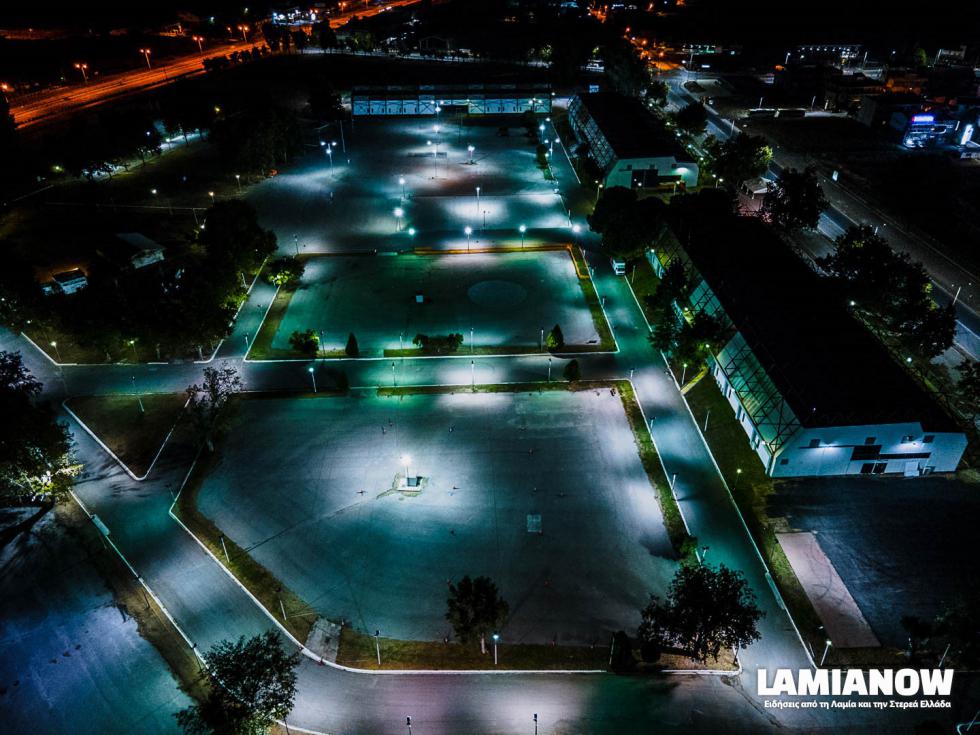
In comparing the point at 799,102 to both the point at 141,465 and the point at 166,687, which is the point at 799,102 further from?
the point at 166,687

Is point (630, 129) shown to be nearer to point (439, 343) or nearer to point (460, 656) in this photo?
point (439, 343)

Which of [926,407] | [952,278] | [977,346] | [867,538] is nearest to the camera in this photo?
[867,538]

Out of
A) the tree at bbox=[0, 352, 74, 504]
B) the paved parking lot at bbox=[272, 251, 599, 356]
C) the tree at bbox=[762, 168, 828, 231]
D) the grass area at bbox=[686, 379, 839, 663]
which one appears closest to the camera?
the grass area at bbox=[686, 379, 839, 663]

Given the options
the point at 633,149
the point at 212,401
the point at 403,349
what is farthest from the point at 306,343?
the point at 633,149

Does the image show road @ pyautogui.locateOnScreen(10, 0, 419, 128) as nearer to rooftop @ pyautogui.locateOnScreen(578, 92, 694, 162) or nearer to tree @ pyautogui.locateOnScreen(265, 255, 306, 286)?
tree @ pyautogui.locateOnScreen(265, 255, 306, 286)

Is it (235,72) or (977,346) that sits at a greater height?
(235,72)

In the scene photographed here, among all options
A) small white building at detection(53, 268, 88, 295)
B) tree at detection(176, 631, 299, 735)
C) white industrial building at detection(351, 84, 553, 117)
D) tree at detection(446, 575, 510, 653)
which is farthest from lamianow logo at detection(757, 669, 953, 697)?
white industrial building at detection(351, 84, 553, 117)

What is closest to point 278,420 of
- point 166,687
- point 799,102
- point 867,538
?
point 166,687
